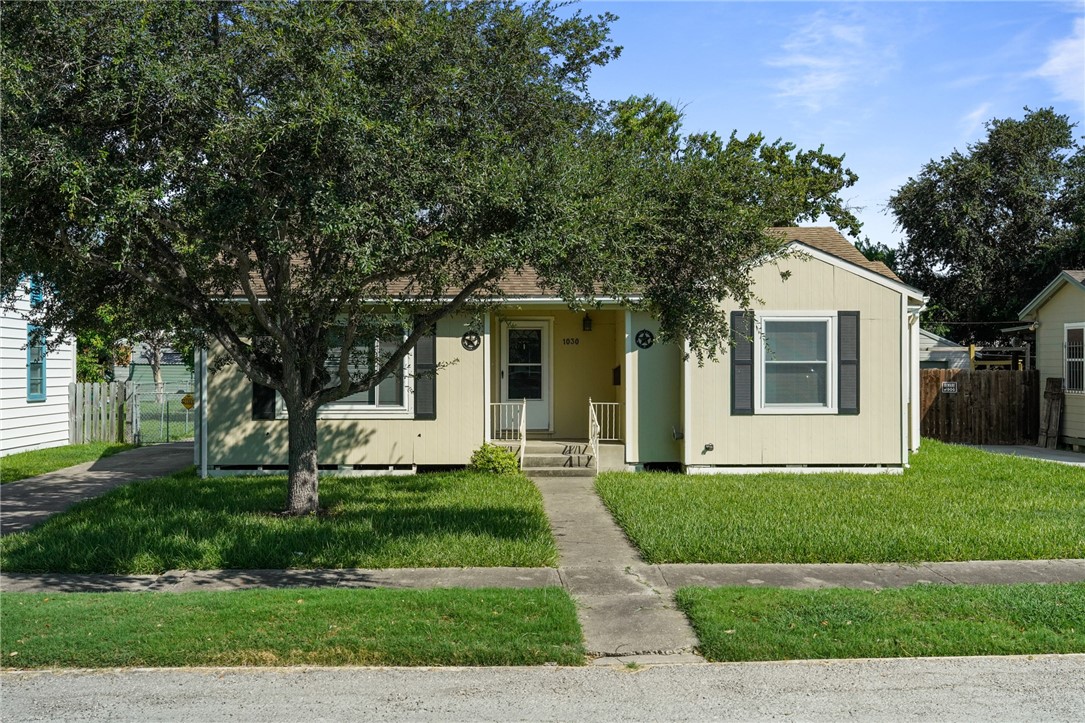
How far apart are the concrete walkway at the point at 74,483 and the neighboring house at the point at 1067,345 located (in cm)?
1729

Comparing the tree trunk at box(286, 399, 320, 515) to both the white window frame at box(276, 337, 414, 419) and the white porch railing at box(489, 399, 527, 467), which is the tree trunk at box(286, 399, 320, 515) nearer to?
the white window frame at box(276, 337, 414, 419)

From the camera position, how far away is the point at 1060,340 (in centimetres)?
1888

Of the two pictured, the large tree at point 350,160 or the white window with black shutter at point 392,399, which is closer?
the large tree at point 350,160

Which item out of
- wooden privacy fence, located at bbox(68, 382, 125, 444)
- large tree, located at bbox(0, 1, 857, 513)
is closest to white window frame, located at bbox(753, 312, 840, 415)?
large tree, located at bbox(0, 1, 857, 513)

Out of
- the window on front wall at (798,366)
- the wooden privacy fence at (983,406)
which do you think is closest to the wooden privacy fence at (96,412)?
the window on front wall at (798,366)

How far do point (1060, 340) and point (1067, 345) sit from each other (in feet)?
1.31

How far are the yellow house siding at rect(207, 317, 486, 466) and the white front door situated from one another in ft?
5.53

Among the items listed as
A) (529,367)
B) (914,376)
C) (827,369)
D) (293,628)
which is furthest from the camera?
(914,376)

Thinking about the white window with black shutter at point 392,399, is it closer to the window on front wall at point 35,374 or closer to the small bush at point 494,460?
the small bush at point 494,460

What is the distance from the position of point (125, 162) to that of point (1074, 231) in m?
30.9

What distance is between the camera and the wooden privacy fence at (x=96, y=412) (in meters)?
19.0

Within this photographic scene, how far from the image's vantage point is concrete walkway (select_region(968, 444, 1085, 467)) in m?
16.3

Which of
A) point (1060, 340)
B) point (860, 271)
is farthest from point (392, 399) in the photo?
point (1060, 340)

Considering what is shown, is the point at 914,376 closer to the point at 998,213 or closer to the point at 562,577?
the point at 562,577
